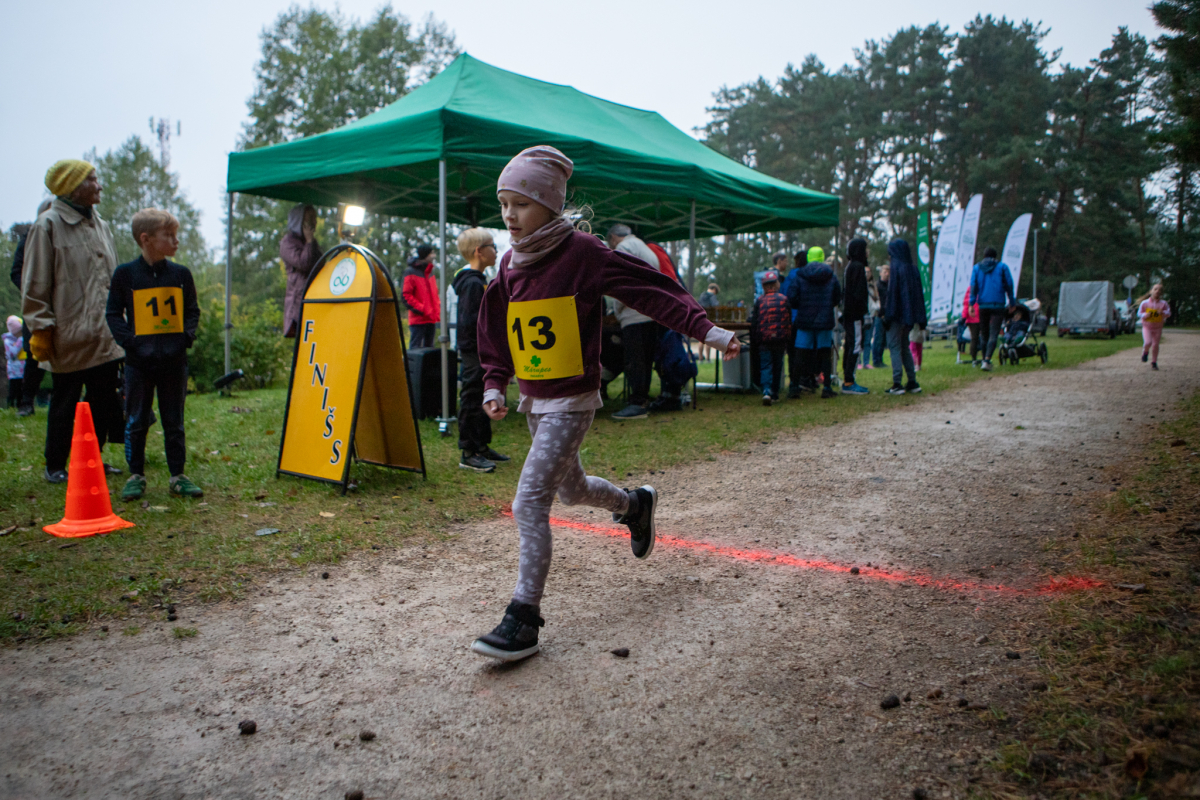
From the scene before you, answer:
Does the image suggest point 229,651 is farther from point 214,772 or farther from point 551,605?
point 551,605

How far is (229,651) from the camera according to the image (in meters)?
2.97

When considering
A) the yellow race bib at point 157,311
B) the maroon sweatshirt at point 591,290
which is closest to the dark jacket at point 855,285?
the maroon sweatshirt at point 591,290

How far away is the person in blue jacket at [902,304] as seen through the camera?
33.7 feet

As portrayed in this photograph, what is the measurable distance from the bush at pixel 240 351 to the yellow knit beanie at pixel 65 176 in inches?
340

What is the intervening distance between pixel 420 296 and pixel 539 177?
27.4ft

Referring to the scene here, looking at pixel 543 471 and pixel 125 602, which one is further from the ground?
pixel 543 471

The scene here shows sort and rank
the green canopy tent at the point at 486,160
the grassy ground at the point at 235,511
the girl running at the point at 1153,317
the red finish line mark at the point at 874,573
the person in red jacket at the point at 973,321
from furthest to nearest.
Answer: the person in red jacket at the point at 973,321 → the girl running at the point at 1153,317 → the green canopy tent at the point at 486,160 → the grassy ground at the point at 235,511 → the red finish line mark at the point at 874,573

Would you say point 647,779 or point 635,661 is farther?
point 635,661

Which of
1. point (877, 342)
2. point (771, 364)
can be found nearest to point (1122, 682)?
point (771, 364)

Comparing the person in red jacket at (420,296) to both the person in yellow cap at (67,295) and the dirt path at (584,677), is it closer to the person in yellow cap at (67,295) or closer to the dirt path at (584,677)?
the person in yellow cap at (67,295)

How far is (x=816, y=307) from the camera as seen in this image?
34.0 ft

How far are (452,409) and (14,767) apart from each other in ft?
20.4

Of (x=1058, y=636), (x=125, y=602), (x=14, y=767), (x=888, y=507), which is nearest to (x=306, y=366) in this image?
(x=125, y=602)

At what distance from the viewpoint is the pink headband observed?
117 inches
